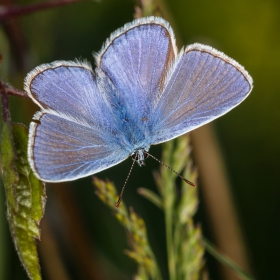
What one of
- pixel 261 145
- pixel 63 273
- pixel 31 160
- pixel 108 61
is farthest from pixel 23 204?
pixel 261 145

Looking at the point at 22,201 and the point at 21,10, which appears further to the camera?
the point at 21,10

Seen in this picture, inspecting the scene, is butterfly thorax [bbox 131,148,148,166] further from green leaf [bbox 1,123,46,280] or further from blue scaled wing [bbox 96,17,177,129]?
green leaf [bbox 1,123,46,280]

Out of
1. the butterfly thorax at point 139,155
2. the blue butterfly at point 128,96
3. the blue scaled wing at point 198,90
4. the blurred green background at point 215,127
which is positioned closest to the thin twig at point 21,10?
the blue butterfly at point 128,96

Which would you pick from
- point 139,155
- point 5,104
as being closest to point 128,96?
point 139,155

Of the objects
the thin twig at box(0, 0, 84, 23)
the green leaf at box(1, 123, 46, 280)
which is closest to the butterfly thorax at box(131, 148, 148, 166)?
the green leaf at box(1, 123, 46, 280)

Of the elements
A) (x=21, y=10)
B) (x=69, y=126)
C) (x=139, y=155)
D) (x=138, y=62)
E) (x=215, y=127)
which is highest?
(x=21, y=10)

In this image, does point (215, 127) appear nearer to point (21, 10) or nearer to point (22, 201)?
point (21, 10)

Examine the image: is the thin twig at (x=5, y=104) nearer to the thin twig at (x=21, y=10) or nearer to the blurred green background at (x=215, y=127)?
the thin twig at (x=21, y=10)
